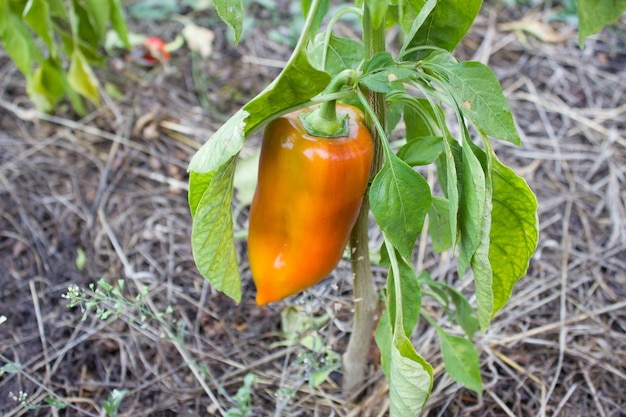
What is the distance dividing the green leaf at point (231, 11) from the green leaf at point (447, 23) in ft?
0.80

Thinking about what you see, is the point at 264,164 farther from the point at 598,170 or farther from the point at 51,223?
the point at 598,170

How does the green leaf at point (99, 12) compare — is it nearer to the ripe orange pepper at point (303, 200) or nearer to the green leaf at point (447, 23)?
the ripe orange pepper at point (303, 200)

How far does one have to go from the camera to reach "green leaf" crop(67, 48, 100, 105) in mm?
1870

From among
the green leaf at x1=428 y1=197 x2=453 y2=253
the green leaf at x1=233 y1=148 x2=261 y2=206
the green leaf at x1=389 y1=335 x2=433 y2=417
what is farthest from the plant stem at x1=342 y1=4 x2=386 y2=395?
the green leaf at x1=233 y1=148 x2=261 y2=206

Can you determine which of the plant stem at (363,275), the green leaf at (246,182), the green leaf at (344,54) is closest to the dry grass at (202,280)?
the plant stem at (363,275)

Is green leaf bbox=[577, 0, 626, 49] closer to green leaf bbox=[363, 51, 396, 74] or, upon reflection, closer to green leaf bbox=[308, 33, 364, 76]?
green leaf bbox=[363, 51, 396, 74]

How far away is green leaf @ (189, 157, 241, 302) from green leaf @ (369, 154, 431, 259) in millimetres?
213

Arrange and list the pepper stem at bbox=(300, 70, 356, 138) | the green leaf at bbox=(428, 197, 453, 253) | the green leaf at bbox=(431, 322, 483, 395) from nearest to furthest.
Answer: the pepper stem at bbox=(300, 70, 356, 138), the green leaf at bbox=(428, 197, 453, 253), the green leaf at bbox=(431, 322, 483, 395)

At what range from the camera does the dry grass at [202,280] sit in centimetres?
137

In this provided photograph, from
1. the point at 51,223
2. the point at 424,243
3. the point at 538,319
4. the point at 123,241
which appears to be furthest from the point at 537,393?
the point at 51,223

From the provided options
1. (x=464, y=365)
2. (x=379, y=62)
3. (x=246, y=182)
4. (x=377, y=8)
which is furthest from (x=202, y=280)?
(x=377, y=8)

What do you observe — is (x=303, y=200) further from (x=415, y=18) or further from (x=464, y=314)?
(x=464, y=314)

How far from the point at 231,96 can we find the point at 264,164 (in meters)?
1.26

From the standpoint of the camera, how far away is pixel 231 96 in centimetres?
220
